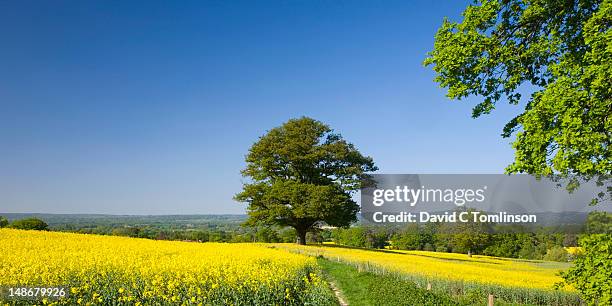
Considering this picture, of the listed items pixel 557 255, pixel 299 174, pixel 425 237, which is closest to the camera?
pixel 299 174

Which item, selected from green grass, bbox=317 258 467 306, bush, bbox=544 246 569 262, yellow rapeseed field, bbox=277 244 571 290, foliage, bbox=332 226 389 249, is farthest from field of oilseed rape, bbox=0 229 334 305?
foliage, bbox=332 226 389 249

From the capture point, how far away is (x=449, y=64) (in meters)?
11.9

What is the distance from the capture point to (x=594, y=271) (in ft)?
35.1

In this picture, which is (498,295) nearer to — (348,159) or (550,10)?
(550,10)

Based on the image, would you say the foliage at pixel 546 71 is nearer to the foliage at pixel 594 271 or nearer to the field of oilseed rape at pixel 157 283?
the foliage at pixel 594 271

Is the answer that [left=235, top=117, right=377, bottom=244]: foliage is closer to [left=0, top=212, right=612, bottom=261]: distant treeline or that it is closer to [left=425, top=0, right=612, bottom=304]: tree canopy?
[left=0, top=212, right=612, bottom=261]: distant treeline

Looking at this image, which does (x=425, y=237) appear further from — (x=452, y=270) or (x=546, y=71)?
(x=546, y=71)

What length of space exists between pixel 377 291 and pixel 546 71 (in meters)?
9.43

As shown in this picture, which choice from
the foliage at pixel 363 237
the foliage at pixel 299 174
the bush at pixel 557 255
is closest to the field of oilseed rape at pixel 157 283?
the foliage at pixel 299 174

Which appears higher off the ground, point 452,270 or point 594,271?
point 594,271

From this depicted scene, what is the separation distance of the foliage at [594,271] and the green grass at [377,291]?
156 inches

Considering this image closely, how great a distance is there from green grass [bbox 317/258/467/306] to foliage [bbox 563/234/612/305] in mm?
3954

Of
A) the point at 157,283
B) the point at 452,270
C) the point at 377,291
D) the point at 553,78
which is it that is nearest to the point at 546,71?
the point at 553,78

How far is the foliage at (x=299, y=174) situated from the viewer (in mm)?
41938
